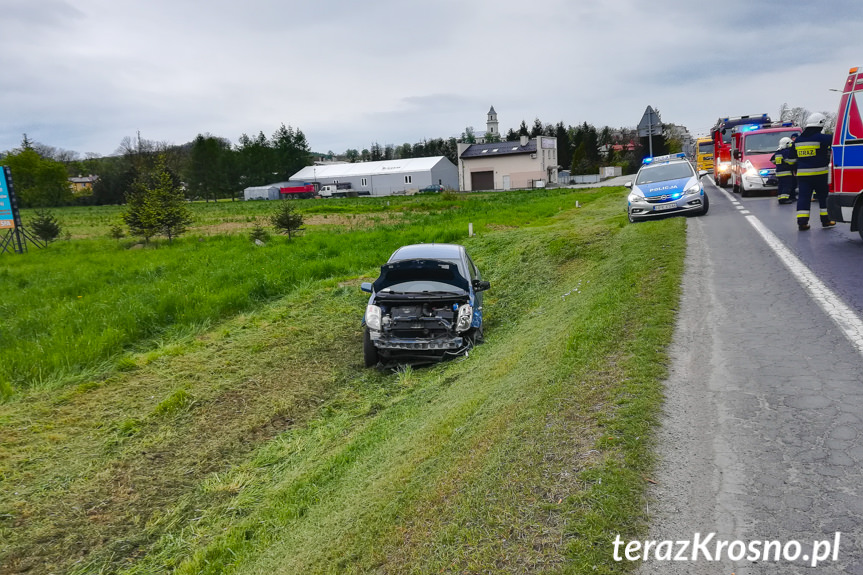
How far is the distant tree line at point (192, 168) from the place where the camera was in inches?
2950

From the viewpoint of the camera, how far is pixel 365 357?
358 inches

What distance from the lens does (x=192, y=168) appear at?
8531 centimetres

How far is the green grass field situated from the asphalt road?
0.23 meters

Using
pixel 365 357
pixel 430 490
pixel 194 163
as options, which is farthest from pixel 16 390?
pixel 194 163

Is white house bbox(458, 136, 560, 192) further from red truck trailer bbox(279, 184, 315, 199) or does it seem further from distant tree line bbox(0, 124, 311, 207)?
distant tree line bbox(0, 124, 311, 207)

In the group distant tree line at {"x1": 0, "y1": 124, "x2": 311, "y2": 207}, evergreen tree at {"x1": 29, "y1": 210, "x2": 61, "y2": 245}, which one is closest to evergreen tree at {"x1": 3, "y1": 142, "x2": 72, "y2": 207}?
distant tree line at {"x1": 0, "y1": 124, "x2": 311, "y2": 207}

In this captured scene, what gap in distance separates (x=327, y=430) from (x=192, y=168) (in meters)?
88.1

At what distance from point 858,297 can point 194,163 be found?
297ft

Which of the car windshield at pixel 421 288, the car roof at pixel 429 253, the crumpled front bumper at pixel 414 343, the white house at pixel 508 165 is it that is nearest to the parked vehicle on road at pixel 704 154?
the white house at pixel 508 165

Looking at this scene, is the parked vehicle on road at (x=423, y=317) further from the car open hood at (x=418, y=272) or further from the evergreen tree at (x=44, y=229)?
the evergreen tree at (x=44, y=229)

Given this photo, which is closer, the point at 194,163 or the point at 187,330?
the point at 187,330

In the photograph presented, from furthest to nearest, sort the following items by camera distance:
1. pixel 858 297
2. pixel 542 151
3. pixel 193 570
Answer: pixel 542 151
pixel 858 297
pixel 193 570

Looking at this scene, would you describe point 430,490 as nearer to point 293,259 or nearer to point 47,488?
point 47,488

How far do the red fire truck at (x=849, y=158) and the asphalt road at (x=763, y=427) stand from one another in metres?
2.28
